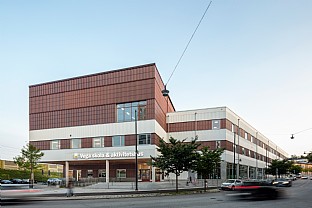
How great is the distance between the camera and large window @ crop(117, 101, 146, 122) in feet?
179

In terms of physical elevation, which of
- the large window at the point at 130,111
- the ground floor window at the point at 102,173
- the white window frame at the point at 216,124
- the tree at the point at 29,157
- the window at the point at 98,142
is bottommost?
the ground floor window at the point at 102,173

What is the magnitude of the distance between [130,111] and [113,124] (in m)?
3.98

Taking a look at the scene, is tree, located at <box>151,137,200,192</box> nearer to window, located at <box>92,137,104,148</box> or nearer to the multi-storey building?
the multi-storey building

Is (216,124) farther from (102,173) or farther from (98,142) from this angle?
(102,173)

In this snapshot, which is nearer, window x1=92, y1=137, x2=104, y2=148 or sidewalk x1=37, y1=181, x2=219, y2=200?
sidewalk x1=37, y1=181, x2=219, y2=200

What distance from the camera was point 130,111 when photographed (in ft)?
183

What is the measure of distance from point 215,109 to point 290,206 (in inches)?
1707

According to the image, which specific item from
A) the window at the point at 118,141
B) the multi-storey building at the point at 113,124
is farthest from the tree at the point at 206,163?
the window at the point at 118,141

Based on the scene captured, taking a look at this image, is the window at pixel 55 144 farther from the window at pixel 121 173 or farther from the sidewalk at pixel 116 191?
the sidewalk at pixel 116 191

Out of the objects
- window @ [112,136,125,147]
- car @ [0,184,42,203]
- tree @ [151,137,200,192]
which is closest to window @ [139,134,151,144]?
window @ [112,136,125,147]

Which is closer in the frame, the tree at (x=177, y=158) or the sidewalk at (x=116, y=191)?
the sidewalk at (x=116, y=191)

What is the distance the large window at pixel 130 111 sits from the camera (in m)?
54.7

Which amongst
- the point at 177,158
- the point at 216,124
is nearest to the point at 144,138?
the point at 216,124

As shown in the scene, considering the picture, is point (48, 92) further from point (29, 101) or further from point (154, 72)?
point (154, 72)
